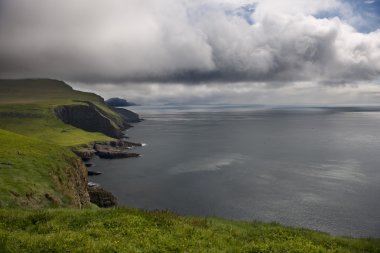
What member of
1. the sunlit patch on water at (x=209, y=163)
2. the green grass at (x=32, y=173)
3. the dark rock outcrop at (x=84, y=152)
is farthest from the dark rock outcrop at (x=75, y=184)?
the dark rock outcrop at (x=84, y=152)

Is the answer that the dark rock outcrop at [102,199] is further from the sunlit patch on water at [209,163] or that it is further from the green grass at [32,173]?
the sunlit patch on water at [209,163]

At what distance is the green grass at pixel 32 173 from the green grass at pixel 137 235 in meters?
19.2

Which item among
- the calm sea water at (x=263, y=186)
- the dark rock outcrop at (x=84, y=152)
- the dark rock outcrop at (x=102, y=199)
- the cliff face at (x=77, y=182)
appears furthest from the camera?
the dark rock outcrop at (x=84, y=152)

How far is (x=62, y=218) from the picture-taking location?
69.4ft

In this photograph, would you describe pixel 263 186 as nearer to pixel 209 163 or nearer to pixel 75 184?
pixel 209 163

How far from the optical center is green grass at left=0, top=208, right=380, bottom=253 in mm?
16047

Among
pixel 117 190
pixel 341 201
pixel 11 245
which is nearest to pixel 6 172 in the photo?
pixel 11 245

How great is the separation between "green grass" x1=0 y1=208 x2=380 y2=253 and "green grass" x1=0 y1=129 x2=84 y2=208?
19.2 metres

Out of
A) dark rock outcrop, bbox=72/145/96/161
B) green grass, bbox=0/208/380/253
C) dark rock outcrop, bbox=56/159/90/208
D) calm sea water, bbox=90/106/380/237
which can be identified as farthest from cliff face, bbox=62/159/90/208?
dark rock outcrop, bbox=72/145/96/161

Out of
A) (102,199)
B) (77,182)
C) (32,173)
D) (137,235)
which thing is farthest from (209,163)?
(137,235)

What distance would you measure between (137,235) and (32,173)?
40537 millimetres

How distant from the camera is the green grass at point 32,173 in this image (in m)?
41.2

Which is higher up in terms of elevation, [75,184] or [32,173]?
[32,173]

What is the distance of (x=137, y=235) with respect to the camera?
1816cm
